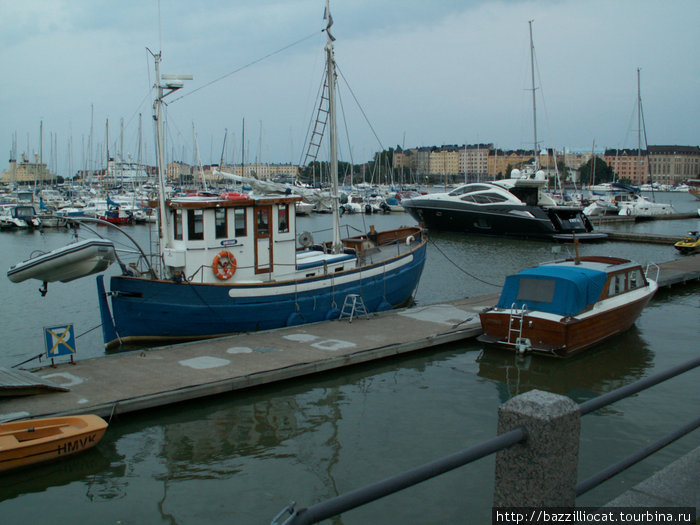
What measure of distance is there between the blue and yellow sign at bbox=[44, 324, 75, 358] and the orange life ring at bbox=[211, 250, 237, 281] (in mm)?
4389

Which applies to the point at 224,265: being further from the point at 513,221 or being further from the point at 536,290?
the point at 513,221

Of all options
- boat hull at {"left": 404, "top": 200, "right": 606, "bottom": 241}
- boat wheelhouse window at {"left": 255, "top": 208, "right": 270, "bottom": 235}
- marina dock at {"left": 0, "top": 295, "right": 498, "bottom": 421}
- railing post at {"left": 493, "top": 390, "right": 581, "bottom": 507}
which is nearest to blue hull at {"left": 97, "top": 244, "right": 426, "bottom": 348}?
marina dock at {"left": 0, "top": 295, "right": 498, "bottom": 421}

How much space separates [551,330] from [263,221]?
803 cm

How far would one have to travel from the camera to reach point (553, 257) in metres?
36.2

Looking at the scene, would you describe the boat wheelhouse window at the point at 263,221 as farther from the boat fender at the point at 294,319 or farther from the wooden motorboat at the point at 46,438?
the wooden motorboat at the point at 46,438

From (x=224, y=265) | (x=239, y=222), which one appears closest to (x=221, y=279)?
(x=224, y=265)

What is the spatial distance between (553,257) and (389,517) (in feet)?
102

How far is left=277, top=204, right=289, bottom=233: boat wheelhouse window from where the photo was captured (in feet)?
55.0

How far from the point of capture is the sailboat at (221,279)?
14750 mm

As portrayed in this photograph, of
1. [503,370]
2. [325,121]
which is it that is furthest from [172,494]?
[325,121]

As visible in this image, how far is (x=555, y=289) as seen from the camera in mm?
14703

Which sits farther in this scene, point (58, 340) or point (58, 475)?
point (58, 340)

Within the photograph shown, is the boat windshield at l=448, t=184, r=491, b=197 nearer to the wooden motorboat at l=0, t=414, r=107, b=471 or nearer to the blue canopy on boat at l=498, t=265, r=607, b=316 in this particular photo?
the blue canopy on boat at l=498, t=265, r=607, b=316

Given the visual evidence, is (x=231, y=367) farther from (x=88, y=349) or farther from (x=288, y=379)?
(x=88, y=349)
